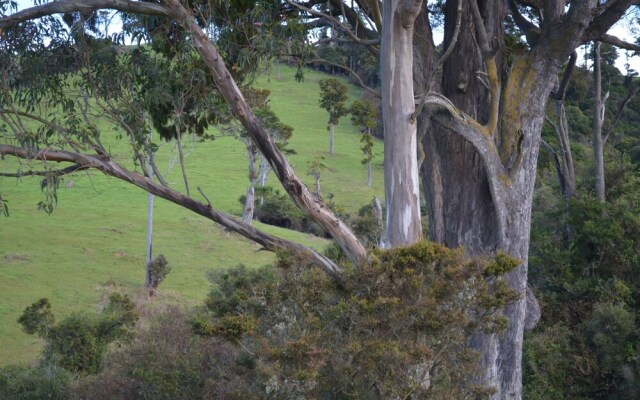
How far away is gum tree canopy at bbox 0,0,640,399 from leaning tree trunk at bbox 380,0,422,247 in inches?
0.5

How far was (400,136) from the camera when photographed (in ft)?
35.7

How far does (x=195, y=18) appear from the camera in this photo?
11.6m

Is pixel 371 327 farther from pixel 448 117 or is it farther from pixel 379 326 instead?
pixel 448 117

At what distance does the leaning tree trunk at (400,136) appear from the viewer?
10.8m

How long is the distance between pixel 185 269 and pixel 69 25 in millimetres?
17900

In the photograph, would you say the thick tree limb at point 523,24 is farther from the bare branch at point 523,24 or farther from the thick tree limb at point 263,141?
the thick tree limb at point 263,141

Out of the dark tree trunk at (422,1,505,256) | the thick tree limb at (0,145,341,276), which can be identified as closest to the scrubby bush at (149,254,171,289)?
the dark tree trunk at (422,1,505,256)

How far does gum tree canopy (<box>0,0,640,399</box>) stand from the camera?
10.7 m

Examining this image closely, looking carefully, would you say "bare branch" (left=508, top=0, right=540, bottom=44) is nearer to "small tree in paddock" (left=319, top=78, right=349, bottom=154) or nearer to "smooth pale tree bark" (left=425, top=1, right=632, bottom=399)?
"smooth pale tree bark" (left=425, top=1, right=632, bottom=399)

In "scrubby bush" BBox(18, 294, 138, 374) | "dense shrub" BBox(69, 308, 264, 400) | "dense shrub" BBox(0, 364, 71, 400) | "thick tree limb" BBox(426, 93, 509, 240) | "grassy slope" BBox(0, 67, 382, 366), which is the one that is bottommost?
"grassy slope" BBox(0, 67, 382, 366)

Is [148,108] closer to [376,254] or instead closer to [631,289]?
[376,254]

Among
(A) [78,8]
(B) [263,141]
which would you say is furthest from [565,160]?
(A) [78,8]

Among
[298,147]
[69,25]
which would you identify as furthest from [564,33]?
[298,147]

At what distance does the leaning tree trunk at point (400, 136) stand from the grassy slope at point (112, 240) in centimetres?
522
